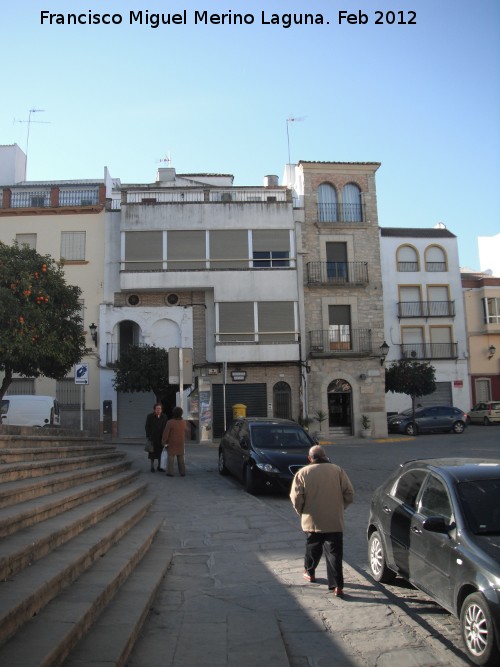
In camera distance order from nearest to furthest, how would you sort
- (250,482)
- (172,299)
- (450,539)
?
(450,539) → (250,482) → (172,299)

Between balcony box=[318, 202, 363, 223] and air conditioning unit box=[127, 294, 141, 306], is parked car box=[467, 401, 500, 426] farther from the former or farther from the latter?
air conditioning unit box=[127, 294, 141, 306]

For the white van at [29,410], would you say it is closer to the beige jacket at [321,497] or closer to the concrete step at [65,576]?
the concrete step at [65,576]

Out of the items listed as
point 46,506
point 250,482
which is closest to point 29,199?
point 250,482

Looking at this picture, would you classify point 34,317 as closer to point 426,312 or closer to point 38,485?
point 38,485

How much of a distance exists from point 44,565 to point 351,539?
5160 millimetres

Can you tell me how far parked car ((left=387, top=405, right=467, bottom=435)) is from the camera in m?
32.9

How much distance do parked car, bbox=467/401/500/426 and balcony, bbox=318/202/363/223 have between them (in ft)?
44.8

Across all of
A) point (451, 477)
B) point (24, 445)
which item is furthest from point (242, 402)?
point (451, 477)

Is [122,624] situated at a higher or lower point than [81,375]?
lower

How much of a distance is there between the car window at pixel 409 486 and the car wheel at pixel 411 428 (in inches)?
1064

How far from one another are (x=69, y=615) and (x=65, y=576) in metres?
0.71

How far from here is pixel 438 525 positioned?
5.16 metres

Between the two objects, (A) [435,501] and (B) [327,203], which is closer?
(A) [435,501]

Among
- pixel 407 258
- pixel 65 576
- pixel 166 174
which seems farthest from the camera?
pixel 407 258
